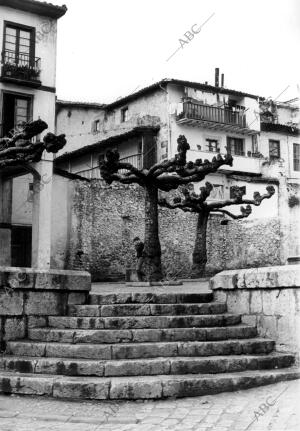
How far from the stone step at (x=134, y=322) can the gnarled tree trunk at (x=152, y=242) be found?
6166 millimetres

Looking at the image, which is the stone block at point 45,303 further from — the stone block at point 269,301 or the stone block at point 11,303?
the stone block at point 269,301

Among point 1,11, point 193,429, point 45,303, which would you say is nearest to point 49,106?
point 1,11

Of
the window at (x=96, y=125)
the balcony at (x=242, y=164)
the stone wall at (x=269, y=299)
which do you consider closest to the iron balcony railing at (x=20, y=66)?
the balcony at (x=242, y=164)

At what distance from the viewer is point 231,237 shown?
25.5 metres

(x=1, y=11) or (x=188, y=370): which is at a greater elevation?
(x=1, y=11)

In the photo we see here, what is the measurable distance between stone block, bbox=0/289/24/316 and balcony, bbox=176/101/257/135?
2399 centimetres

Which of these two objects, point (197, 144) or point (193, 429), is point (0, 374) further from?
point (197, 144)

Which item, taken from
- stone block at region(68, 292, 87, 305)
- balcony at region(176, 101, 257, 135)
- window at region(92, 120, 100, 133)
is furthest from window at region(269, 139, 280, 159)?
stone block at region(68, 292, 87, 305)

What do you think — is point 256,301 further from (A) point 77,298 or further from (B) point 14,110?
(B) point 14,110

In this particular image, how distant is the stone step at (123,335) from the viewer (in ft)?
22.7

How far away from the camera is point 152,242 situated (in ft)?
45.3

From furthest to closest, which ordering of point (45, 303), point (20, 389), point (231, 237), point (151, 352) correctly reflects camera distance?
point (231, 237)
point (45, 303)
point (151, 352)
point (20, 389)

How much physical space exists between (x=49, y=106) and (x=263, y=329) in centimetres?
1723

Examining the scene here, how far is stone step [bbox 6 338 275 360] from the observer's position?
21.6 ft
